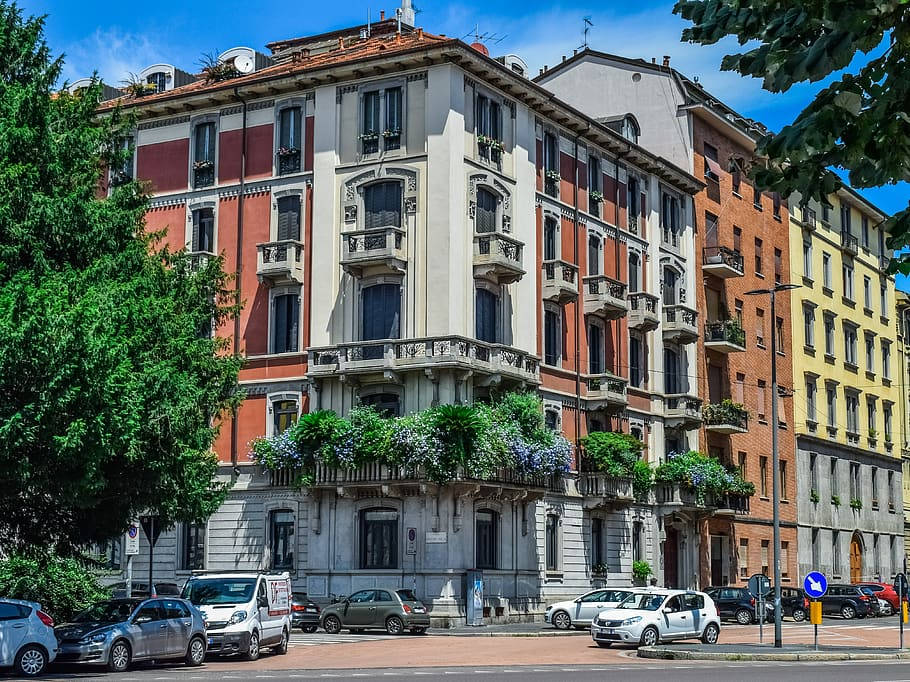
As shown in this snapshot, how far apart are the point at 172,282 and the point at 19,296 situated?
9.74 m

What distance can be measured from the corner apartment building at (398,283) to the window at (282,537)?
7cm

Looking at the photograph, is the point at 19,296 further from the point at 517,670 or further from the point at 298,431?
the point at 298,431

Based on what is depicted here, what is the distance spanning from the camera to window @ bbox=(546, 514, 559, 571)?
46.8 metres

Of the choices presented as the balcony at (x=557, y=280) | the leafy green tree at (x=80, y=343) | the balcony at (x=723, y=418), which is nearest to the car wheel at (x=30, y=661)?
the leafy green tree at (x=80, y=343)

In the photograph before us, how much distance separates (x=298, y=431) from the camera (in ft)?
140

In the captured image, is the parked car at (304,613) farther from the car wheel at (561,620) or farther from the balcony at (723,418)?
the balcony at (723,418)

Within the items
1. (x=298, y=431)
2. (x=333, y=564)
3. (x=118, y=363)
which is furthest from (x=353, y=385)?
(x=118, y=363)

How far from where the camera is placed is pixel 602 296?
49.4 m

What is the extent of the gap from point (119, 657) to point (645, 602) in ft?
49.6

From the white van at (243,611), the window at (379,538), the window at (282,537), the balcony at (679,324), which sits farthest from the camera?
the balcony at (679,324)

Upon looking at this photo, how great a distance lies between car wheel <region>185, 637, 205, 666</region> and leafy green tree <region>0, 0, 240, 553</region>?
309cm

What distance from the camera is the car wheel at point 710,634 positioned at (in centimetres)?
3484

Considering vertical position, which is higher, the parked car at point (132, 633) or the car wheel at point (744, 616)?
the parked car at point (132, 633)

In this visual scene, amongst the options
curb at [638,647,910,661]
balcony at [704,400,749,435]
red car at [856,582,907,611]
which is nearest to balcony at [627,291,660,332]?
balcony at [704,400,749,435]
